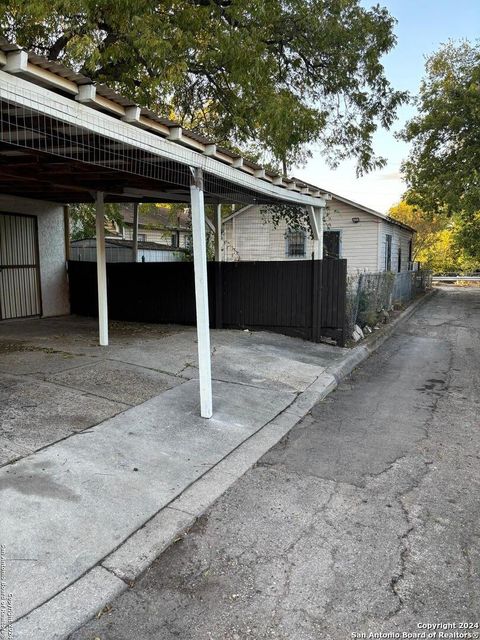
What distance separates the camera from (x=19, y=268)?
10.4 meters

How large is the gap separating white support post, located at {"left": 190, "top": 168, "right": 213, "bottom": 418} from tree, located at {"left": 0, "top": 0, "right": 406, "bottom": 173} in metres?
4.35

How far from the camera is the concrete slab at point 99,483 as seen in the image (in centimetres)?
266

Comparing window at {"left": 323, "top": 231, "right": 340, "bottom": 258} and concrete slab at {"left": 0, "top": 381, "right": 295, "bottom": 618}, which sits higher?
window at {"left": 323, "top": 231, "right": 340, "bottom": 258}

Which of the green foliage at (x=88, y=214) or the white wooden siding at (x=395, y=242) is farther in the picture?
the white wooden siding at (x=395, y=242)

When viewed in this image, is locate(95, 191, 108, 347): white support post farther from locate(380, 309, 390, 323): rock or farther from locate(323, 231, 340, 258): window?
locate(323, 231, 340, 258): window

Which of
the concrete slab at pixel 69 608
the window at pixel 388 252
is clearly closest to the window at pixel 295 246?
the window at pixel 388 252

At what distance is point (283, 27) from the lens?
39.3ft

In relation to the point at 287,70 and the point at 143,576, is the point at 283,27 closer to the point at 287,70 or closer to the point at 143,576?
the point at 287,70

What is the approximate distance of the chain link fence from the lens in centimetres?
979

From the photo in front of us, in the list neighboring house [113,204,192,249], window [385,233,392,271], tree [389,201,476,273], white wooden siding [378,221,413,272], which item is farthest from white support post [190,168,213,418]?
tree [389,201,476,273]

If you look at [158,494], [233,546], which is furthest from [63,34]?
[233,546]

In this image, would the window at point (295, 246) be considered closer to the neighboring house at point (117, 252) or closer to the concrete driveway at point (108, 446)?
the neighboring house at point (117, 252)

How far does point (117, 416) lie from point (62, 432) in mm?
636

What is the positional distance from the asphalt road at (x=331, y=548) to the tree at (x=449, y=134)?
16455 millimetres
